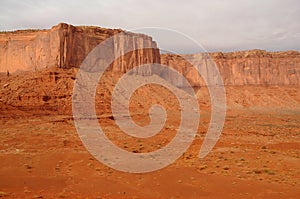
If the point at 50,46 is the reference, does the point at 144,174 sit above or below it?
below

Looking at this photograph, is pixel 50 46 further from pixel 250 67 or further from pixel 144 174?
pixel 250 67

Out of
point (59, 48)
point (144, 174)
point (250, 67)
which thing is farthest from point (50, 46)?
point (250, 67)

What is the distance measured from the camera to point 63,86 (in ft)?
124

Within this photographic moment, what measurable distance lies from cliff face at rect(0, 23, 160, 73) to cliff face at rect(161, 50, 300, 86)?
36.9 metres

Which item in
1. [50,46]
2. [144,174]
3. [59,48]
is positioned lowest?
[144,174]

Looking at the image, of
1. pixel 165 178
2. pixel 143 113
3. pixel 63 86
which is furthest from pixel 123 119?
pixel 165 178

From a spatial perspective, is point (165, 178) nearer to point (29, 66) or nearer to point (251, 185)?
point (251, 185)

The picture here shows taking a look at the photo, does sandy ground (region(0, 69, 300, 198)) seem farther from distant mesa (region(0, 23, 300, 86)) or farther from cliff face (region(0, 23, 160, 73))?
distant mesa (region(0, 23, 300, 86))

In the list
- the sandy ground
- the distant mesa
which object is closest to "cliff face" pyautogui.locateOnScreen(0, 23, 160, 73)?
the distant mesa

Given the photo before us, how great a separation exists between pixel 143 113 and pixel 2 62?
2726cm

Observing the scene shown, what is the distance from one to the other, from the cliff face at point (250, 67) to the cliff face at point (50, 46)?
121ft

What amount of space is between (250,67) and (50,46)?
60.7 m

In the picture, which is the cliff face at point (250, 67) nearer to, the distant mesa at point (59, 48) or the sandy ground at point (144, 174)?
the distant mesa at point (59, 48)

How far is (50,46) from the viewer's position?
150 feet
